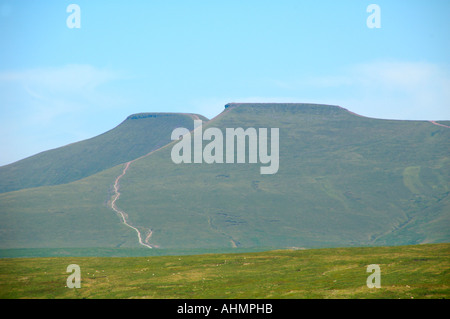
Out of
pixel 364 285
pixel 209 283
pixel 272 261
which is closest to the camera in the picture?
pixel 364 285

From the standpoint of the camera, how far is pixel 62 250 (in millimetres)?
173000

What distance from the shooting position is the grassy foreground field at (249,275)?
169 ft

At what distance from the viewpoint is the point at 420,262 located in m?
59.9

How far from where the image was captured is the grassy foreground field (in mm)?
51500

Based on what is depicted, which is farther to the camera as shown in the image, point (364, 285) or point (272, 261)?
point (272, 261)

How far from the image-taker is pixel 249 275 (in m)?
62.3
